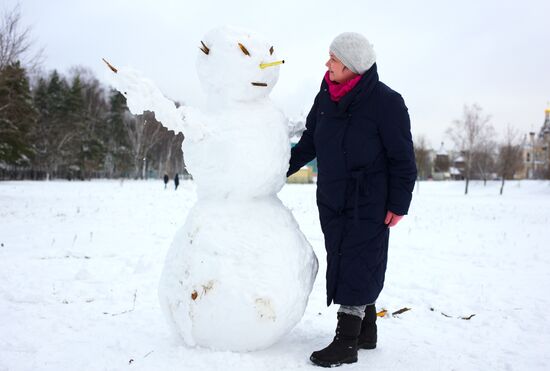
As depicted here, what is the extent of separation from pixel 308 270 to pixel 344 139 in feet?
2.71

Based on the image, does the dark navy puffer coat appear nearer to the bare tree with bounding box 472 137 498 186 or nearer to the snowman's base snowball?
the snowman's base snowball

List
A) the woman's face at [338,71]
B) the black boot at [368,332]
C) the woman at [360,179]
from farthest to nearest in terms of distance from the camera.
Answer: the black boot at [368,332]
the woman's face at [338,71]
the woman at [360,179]

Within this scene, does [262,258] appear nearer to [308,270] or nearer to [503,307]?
[308,270]

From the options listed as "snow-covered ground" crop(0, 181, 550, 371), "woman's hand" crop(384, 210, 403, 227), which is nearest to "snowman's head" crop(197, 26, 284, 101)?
"woman's hand" crop(384, 210, 403, 227)

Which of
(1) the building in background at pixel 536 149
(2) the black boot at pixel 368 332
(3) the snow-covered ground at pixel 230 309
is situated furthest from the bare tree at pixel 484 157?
(2) the black boot at pixel 368 332

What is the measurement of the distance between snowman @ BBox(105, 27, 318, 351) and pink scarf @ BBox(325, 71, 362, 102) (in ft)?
1.16

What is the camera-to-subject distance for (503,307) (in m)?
4.22

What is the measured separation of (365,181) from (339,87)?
0.60 meters

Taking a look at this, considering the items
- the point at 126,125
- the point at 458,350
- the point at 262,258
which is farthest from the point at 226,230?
the point at 126,125

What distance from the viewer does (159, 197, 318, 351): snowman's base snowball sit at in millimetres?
2354

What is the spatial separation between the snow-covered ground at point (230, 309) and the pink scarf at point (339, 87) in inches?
57.5

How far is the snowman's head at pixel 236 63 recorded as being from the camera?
2529 millimetres

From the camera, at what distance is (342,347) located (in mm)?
2463

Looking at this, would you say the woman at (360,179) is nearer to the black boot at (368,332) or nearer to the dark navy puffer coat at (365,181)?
the dark navy puffer coat at (365,181)
